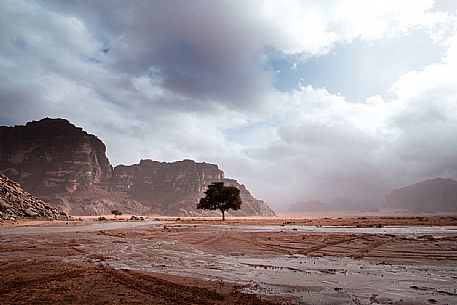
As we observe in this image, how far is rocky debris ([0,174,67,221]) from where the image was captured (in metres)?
58.1

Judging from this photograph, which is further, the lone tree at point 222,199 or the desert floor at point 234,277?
the lone tree at point 222,199

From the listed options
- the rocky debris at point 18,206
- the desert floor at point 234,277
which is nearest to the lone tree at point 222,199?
the rocky debris at point 18,206

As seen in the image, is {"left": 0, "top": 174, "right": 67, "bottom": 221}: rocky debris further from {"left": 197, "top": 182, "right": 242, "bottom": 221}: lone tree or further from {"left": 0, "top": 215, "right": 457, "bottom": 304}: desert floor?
{"left": 0, "top": 215, "right": 457, "bottom": 304}: desert floor

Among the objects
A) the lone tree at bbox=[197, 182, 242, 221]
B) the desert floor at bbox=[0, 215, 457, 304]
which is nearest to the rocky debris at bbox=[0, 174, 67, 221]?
the lone tree at bbox=[197, 182, 242, 221]

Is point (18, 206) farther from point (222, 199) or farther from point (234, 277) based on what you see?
point (234, 277)

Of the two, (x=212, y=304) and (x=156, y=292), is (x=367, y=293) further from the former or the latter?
(x=156, y=292)

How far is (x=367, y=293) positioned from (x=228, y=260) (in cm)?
743

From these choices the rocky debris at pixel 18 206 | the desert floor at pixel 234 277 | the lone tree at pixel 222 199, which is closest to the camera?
the desert floor at pixel 234 277

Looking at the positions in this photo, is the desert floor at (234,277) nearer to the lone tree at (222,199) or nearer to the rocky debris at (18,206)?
the rocky debris at (18,206)

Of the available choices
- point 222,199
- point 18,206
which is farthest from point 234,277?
point 222,199

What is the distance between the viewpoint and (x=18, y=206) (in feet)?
208

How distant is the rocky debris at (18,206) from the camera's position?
5806cm

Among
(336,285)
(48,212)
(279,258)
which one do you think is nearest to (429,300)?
(336,285)

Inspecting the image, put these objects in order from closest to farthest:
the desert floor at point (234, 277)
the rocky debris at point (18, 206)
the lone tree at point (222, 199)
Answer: the desert floor at point (234, 277) → the rocky debris at point (18, 206) → the lone tree at point (222, 199)
